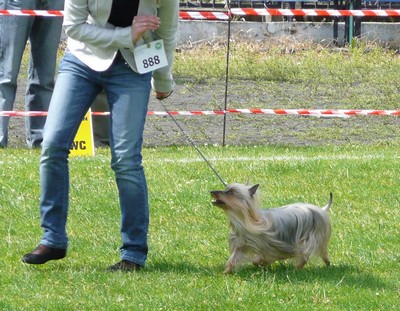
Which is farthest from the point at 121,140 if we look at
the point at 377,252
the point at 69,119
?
the point at 377,252

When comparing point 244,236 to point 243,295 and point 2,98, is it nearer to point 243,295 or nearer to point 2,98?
point 243,295

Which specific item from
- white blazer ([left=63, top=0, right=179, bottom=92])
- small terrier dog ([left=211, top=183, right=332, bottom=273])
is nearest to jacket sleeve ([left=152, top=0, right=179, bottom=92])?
white blazer ([left=63, top=0, right=179, bottom=92])

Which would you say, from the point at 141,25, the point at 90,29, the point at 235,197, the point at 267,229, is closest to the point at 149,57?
the point at 141,25

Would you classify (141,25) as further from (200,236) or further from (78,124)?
(200,236)

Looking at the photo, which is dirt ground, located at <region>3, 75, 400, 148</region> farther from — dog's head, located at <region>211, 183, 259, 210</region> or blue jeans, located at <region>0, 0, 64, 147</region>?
dog's head, located at <region>211, 183, 259, 210</region>

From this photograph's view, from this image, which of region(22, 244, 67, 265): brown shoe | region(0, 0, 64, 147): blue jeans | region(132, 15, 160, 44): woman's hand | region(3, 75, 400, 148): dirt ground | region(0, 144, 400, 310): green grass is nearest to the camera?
region(0, 144, 400, 310): green grass

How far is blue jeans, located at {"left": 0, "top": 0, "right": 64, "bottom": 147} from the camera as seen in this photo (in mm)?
9953

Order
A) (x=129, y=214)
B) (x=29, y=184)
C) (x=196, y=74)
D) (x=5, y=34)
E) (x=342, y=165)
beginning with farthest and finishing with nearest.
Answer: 1. (x=196, y=74)
2. (x=5, y=34)
3. (x=342, y=165)
4. (x=29, y=184)
5. (x=129, y=214)

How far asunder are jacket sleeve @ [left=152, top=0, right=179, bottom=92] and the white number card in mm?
80

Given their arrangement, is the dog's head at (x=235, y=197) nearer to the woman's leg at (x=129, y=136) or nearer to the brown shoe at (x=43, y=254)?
the woman's leg at (x=129, y=136)

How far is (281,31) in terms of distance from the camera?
1838 centimetres

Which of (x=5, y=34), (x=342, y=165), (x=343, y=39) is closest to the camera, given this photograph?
(x=342, y=165)

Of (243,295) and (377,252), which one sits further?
(377,252)

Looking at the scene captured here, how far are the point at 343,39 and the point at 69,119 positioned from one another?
13.1 metres
